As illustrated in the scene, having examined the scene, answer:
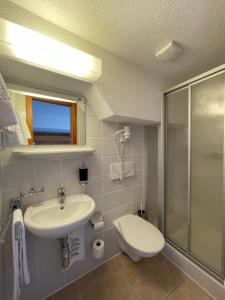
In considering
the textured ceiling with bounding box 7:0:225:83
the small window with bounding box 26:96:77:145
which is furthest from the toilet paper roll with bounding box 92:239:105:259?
the textured ceiling with bounding box 7:0:225:83

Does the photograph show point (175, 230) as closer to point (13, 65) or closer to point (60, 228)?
point (60, 228)

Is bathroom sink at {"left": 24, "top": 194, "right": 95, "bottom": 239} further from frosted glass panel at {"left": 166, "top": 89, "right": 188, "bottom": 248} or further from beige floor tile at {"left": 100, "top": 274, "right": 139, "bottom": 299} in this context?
frosted glass panel at {"left": 166, "top": 89, "right": 188, "bottom": 248}

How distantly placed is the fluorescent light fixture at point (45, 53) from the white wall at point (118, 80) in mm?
143

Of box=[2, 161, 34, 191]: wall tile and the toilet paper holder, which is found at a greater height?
box=[2, 161, 34, 191]: wall tile

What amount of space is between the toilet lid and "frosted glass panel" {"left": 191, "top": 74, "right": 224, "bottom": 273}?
0.43 meters

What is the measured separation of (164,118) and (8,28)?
147 cm

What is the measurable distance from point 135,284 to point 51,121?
1689 millimetres

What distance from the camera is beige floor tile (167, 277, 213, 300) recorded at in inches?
43.2

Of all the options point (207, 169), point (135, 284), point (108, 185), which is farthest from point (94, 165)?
point (135, 284)

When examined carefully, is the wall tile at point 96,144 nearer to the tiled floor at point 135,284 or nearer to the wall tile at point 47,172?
the wall tile at point 47,172


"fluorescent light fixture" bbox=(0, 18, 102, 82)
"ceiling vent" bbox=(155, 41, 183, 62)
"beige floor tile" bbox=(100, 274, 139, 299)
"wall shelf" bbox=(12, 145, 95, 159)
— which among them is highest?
"ceiling vent" bbox=(155, 41, 183, 62)

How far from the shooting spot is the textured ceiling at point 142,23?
0.78m

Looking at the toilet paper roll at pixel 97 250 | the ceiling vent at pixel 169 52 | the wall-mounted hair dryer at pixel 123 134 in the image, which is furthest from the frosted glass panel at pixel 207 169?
the toilet paper roll at pixel 97 250

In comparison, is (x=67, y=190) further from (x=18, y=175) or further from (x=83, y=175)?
(x=18, y=175)
